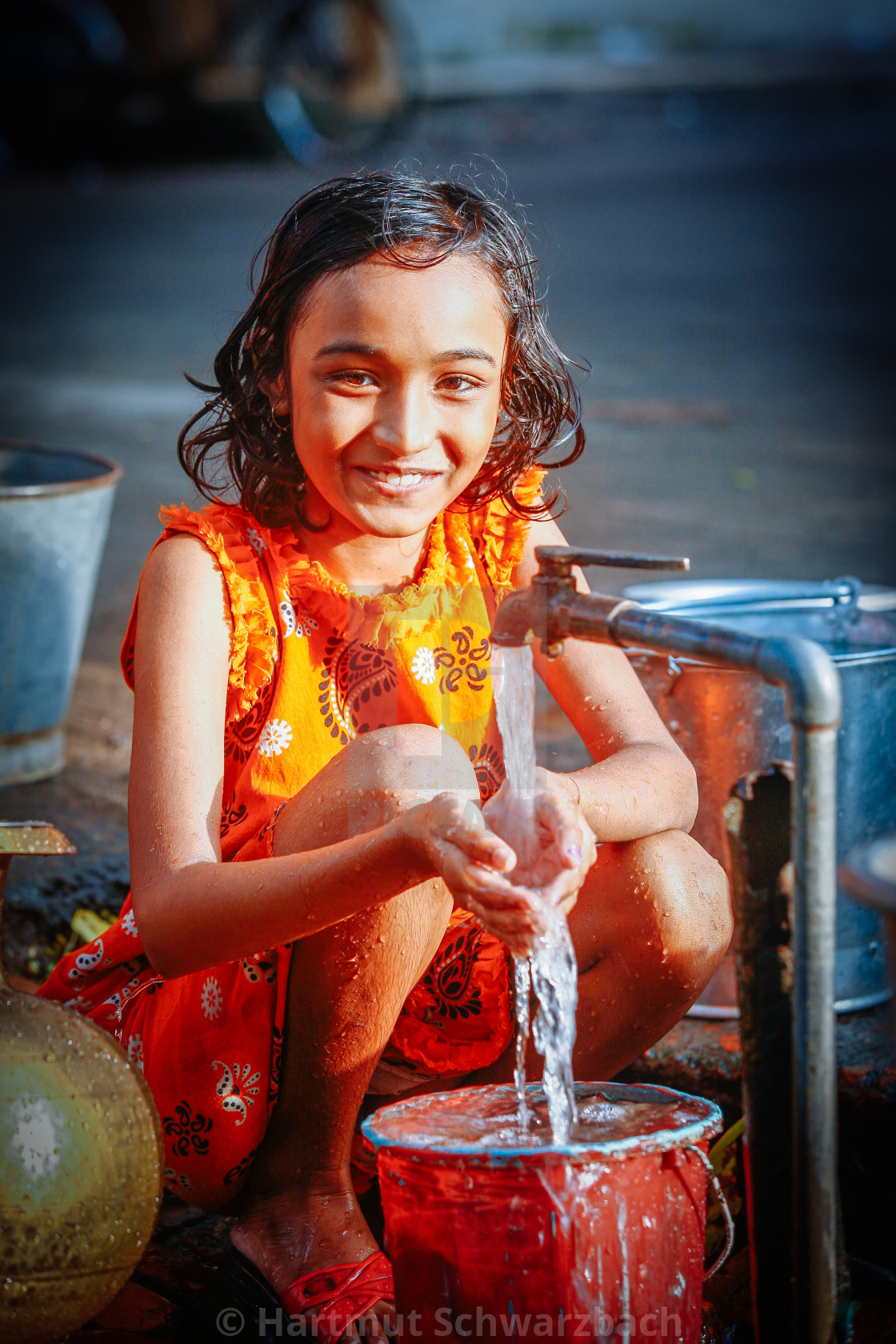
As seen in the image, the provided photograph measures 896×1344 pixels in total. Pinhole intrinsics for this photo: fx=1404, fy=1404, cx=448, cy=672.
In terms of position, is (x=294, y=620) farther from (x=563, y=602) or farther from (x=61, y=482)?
(x=61, y=482)

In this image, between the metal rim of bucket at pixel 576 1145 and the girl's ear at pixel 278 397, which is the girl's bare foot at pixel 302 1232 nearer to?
the metal rim of bucket at pixel 576 1145

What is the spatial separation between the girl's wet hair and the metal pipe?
0.74 meters

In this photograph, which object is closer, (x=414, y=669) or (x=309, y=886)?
(x=309, y=886)

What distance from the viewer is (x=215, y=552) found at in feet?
5.81

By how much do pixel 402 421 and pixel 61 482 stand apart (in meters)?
1.91

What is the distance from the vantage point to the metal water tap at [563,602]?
1322 mm

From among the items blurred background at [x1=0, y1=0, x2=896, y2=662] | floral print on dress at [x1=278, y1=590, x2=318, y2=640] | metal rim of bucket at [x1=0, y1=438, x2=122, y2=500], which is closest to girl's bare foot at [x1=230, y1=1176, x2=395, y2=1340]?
floral print on dress at [x1=278, y1=590, x2=318, y2=640]

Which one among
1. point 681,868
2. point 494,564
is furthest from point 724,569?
point 681,868

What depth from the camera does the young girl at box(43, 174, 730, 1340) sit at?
1541 mm

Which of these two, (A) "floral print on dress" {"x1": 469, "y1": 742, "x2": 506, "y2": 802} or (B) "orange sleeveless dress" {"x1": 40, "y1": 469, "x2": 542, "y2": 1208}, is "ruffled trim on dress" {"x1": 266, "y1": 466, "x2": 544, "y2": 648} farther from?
(A) "floral print on dress" {"x1": 469, "y1": 742, "x2": 506, "y2": 802}

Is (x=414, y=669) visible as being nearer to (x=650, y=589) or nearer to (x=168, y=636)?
(x=168, y=636)

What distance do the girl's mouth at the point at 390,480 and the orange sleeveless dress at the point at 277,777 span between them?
0.55 feet

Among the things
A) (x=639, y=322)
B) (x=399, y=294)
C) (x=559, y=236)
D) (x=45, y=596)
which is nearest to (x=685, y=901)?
(x=399, y=294)

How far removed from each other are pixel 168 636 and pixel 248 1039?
49 centimetres
